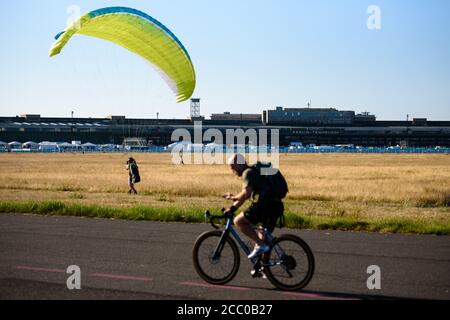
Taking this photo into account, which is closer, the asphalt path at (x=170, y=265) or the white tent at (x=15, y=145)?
the asphalt path at (x=170, y=265)

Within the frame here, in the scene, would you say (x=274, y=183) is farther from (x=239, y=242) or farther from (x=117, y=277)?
(x=117, y=277)

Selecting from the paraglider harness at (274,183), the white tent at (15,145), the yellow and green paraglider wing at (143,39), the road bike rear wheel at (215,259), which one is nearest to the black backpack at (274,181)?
the paraglider harness at (274,183)

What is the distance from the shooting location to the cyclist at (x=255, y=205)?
8164 millimetres

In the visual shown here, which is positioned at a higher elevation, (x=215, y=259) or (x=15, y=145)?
(x=215, y=259)

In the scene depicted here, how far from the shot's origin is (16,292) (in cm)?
785

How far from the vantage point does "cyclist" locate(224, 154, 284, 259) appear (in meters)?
8.16

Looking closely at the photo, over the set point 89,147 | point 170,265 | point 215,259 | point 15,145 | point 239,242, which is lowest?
point 89,147

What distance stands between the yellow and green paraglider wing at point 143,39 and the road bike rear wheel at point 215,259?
387 inches

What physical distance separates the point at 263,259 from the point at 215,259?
697mm

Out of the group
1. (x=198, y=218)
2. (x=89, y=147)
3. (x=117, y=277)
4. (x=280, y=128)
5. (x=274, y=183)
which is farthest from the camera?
(x=280, y=128)

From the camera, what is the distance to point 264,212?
8.28m

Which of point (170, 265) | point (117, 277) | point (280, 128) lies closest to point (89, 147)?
point (280, 128)

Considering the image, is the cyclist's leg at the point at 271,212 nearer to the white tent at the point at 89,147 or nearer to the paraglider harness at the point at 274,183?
the paraglider harness at the point at 274,183

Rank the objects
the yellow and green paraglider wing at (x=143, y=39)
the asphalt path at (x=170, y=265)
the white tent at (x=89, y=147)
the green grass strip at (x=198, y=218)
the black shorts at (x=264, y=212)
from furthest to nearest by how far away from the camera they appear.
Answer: the white tent at (x=89, y=147) < the yellow and green paraglider wing at (x=143, y=39) < the green grass strip at (x=198, y=218) < the black shorts at (x=264, y=212) < the asphalt path at (x=170, y=265)
